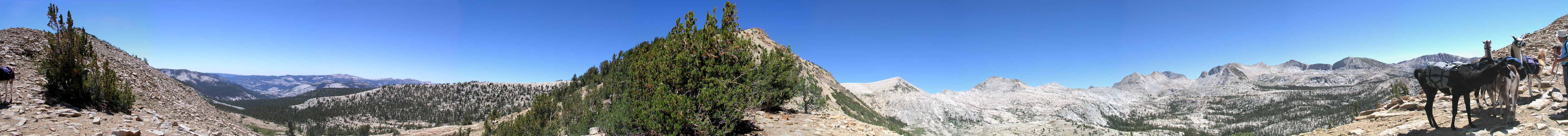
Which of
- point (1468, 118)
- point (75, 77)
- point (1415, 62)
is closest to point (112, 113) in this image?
point (75, 77)

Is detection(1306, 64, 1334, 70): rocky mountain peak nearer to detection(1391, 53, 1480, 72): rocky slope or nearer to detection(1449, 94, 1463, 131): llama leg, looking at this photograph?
detection(1391, 53, 1480, 72): rocky slope

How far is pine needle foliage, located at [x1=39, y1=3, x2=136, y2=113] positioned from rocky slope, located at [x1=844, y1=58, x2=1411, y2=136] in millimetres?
30877

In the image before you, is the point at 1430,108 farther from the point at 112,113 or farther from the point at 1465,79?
the point at 112,113

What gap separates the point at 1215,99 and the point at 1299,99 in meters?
9.69

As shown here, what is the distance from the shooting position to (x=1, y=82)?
9875 mm

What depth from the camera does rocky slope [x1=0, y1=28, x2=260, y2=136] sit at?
25.8 ft

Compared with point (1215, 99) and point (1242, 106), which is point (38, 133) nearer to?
point (1242, 106)

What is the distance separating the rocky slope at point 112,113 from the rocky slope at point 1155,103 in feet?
98.5

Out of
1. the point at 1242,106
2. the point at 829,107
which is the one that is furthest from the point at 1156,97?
the point at 829,107

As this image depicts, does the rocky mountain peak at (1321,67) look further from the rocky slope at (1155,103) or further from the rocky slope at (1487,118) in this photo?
the rocky slope at (1487,118)

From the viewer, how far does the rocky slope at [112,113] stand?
7.87m

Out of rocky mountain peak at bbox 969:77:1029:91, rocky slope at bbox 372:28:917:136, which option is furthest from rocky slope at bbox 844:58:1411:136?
rocky slope at bbox 372:28:917:136

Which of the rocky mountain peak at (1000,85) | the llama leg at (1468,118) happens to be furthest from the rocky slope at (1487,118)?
the rocky mountain peak at (1000,85)

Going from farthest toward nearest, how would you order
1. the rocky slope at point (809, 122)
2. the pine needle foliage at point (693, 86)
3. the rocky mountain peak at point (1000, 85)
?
1. the rocky mountain peak at point (1000, 85)
2. the rocky slope at point (809, 122)
3. the pine needle foliage at point (693, 86)
